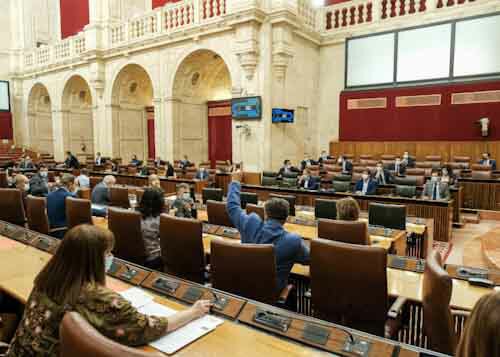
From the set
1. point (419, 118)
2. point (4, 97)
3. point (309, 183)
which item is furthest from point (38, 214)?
point (4, 97)

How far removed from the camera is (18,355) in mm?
1342

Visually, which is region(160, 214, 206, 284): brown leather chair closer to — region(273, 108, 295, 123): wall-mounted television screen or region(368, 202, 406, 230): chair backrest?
region(368, 202, 406, 230): chair backrest

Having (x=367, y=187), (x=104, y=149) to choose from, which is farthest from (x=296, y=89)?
(x=104, y=149)

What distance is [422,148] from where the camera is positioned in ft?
34.7

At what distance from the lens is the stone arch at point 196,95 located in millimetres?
12180

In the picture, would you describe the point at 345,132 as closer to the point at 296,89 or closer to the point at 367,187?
the point at 296,89

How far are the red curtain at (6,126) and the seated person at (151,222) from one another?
18.4 meters

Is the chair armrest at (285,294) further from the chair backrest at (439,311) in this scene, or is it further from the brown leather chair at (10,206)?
the brown leather chair at (10,206)

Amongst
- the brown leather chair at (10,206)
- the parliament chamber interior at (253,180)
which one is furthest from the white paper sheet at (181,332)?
the brown leather chair at (10,206)

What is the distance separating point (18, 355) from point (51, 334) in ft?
0.53

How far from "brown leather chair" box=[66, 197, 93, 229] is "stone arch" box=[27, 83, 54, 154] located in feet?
54.9

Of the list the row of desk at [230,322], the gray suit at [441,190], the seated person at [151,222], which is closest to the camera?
the row of desk at [230,322]

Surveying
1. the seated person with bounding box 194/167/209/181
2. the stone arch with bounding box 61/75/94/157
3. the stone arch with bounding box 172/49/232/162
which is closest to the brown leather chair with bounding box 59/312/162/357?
the seated person with bounding box 194/167/209/181

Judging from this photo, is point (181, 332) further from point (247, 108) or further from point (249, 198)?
point (247, 108)
